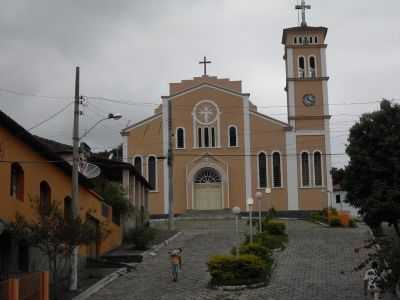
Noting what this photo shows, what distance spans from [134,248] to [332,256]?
28.6 feet

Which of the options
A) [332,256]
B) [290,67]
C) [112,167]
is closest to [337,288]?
[332,256]

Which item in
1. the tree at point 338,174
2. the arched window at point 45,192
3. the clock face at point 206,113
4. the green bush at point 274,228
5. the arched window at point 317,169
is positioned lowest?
the green bush at point 274,228

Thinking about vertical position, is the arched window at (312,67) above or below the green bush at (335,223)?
above

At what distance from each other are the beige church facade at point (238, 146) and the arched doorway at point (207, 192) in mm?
77

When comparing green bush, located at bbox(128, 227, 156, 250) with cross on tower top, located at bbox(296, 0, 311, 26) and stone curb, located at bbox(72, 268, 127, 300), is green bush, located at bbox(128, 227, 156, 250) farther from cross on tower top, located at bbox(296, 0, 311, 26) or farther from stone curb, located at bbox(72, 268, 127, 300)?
cross on tower top, located at bbox(296, 0, 311, 26)

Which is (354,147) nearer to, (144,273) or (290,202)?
(144,273)

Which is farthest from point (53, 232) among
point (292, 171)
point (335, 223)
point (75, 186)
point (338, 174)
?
point (292, 171)

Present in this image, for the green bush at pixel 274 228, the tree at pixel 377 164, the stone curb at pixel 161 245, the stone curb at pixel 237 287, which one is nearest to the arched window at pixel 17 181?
the stone curb at pixel 237 287

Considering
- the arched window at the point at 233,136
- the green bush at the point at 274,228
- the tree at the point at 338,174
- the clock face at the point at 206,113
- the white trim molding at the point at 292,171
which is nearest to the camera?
the tree at the point at 338,174

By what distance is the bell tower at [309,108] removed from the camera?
169ft

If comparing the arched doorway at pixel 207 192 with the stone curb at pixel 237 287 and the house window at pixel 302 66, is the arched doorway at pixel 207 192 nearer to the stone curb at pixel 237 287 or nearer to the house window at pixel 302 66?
the house window at pixel 302 66

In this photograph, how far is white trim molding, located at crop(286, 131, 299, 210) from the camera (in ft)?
169

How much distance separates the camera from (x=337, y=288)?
63.6 ft

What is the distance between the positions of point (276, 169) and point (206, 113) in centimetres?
698
